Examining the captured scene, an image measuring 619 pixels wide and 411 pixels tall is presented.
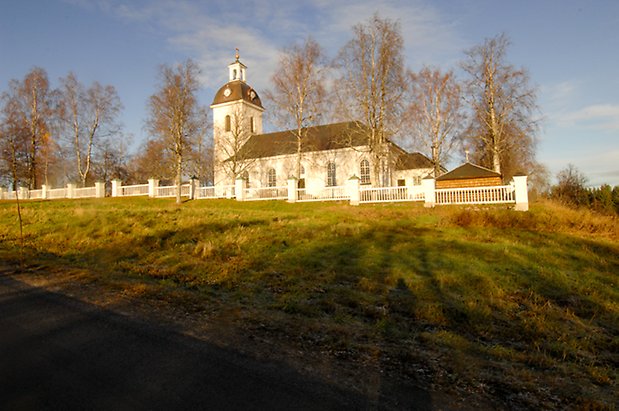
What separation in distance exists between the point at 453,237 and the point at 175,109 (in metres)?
24.4

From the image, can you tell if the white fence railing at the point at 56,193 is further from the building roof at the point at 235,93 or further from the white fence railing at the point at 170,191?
the building roof at the point at 235,93

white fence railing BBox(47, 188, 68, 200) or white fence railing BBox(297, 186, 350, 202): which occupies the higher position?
white fence railing BBox(47, 188, 68, 200)

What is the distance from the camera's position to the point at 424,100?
96.0ft

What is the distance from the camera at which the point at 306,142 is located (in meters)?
32.4

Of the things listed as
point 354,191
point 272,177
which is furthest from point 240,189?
point 272,177

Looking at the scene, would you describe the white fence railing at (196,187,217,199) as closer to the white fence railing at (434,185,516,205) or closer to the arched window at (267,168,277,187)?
the arched window at (267,168,277,187)

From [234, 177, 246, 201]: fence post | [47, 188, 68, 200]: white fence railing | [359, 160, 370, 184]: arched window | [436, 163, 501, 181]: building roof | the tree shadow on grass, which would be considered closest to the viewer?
the tree shadow on grass

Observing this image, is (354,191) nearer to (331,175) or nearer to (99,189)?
(331,175)

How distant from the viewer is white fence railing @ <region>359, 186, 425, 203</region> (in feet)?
70.4

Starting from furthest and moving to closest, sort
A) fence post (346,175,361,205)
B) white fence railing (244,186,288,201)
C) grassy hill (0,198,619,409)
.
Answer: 1. white fence railing (244,186,288,201)
2. fence post (346,175,361,205)
3. grassy hill (0,198,619,409)

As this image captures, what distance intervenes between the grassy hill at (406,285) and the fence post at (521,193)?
10.9 ft

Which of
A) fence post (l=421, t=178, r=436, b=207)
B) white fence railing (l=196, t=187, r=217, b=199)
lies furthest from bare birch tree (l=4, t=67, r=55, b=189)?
fence post (l=421, t=178, r=436, b=207)

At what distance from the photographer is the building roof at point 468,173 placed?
68.0 feet

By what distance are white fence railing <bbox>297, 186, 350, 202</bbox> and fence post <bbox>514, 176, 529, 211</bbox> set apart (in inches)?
406
